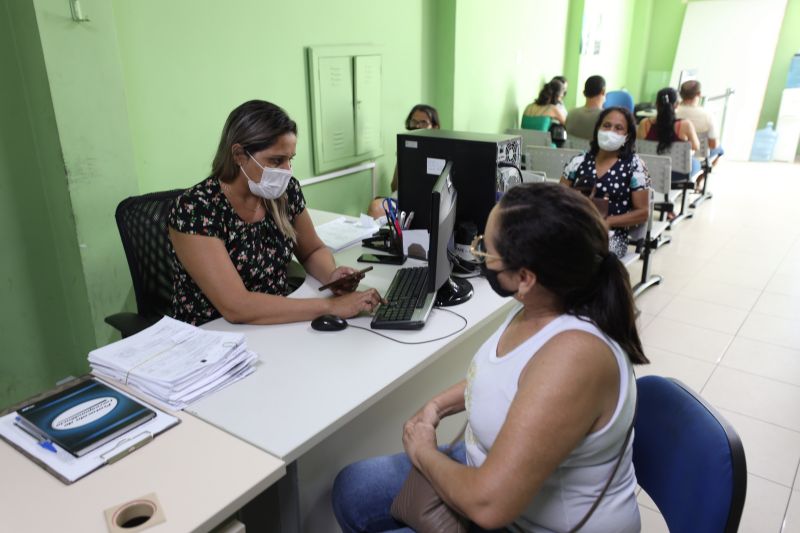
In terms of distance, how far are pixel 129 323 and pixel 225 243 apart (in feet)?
1.32

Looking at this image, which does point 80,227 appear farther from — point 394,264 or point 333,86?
point 333,86

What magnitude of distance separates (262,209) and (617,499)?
52.2 inches

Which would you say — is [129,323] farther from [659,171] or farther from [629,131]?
[659,171]

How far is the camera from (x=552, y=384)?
2.90 feet

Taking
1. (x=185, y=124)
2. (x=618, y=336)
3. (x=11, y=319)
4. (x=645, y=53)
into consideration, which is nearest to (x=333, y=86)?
(x=185, y=124)

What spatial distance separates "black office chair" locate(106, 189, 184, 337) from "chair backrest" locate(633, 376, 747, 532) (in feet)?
4.93

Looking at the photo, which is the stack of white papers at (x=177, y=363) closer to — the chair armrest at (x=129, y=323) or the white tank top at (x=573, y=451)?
the chair armrest at (x=129, y=323)

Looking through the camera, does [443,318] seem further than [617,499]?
Yes

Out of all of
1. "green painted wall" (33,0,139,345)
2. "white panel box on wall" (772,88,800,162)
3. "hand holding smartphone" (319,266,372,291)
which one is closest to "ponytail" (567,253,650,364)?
"hand holding smartphone" (319,266,372,291)

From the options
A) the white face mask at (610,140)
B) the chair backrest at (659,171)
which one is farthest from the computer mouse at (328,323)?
the chair backrest at (659,171)

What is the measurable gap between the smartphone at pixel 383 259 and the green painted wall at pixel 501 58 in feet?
8.01

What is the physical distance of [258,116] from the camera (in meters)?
1.72

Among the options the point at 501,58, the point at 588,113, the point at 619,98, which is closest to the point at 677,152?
the point at 588,113

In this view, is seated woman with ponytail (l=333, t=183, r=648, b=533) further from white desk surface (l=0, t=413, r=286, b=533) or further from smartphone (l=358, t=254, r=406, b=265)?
smartphone (l=358, t=254, r=406, b=265)
